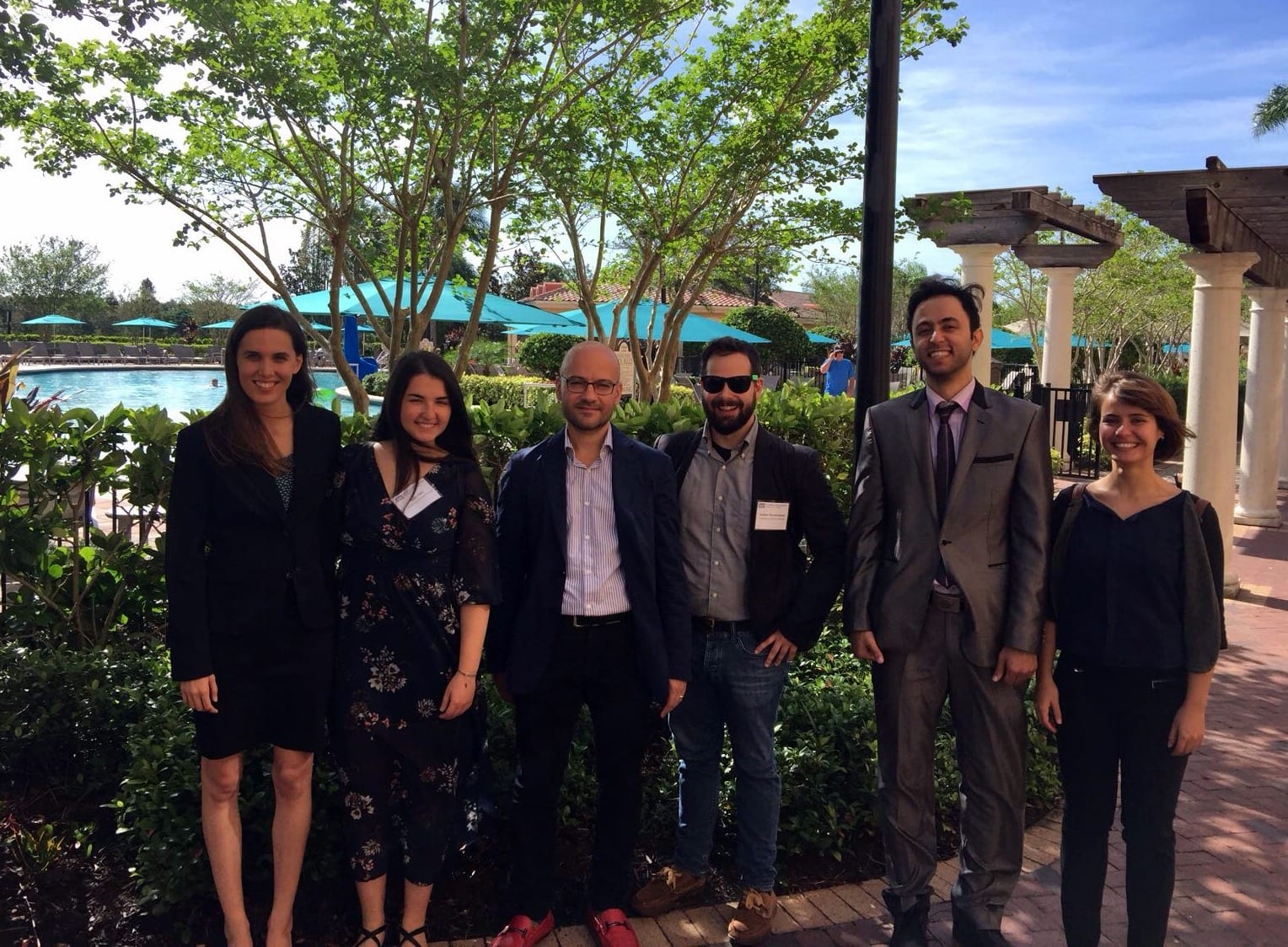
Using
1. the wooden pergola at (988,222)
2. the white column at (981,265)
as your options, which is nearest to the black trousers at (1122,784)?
the wooden pergola at (988,222)

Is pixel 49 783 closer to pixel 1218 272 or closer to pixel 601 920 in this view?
pixel 601 920

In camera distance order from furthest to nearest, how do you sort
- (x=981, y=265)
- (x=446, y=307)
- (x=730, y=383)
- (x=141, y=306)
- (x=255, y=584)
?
(x=141, y=306) → (x=446, y=307) → (x=981, y=265) → (x=730, y=383) → (x=255, y=584)

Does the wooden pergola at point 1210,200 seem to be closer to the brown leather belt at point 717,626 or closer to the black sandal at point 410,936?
the brown leather belt at point 717,626

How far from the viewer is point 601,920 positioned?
294 centimetres

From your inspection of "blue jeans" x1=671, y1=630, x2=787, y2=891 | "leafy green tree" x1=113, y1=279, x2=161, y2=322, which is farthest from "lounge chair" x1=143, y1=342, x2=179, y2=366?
"blue jeans" x1=671, y1=630, x2=787, y2=891

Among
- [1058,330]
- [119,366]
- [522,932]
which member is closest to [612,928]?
[522,932]

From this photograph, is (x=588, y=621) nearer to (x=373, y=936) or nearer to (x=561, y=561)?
(x=561, y=561)

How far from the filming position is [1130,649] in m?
2.62

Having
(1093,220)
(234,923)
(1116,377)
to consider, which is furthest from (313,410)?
(1093,220)

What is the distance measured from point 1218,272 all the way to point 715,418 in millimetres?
7072

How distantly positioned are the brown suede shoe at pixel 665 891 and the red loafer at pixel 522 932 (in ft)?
1.09

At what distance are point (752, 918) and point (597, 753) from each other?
724mm

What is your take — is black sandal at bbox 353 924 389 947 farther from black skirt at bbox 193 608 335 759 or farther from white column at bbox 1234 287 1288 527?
white column at bbox 1234 287 1288 527

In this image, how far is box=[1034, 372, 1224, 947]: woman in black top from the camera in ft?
8.54
